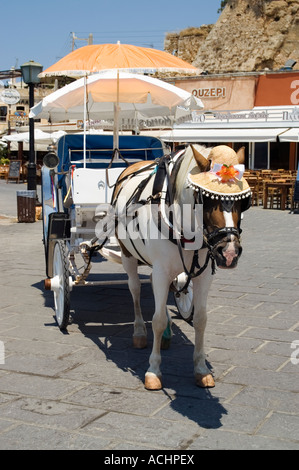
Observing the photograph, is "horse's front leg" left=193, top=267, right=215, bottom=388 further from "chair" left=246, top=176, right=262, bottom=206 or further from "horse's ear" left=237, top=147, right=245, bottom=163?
"chair" left=246, top=176, right=262, bottom=206

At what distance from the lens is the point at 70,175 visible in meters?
6.14

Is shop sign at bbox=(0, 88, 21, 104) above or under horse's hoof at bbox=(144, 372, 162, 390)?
above

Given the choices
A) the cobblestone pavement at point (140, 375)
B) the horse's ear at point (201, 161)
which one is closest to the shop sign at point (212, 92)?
the cobblestone pavement at point (140, 375)

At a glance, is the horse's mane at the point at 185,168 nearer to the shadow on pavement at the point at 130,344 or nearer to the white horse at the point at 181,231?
the white horse at the point at 181,231

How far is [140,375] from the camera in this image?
14.8 ft

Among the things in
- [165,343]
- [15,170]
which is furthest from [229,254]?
[15,170]

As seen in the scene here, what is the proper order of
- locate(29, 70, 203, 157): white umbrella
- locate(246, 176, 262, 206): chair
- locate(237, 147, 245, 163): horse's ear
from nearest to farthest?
locate(237, 147, 245, 163): horse's ear → locate(29, 70, 203, 157): white umbrella → locate(246, 176, 262, 206): chair

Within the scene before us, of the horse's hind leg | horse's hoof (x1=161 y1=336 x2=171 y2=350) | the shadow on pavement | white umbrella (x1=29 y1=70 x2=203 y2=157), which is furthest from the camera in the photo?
white umbrella (x1=29 y1=70 x2=203 y2=157)

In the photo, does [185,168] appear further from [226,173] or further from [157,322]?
[157,322]

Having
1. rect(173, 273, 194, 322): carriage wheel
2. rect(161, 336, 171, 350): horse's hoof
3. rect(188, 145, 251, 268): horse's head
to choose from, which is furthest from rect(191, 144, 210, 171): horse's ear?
rect(173, 273, 194, 322): carriage wheel

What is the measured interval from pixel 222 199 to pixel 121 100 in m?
3.55

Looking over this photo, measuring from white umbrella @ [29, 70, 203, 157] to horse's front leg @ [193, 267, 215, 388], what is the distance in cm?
259

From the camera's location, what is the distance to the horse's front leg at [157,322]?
420cm

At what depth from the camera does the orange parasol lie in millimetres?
6335
